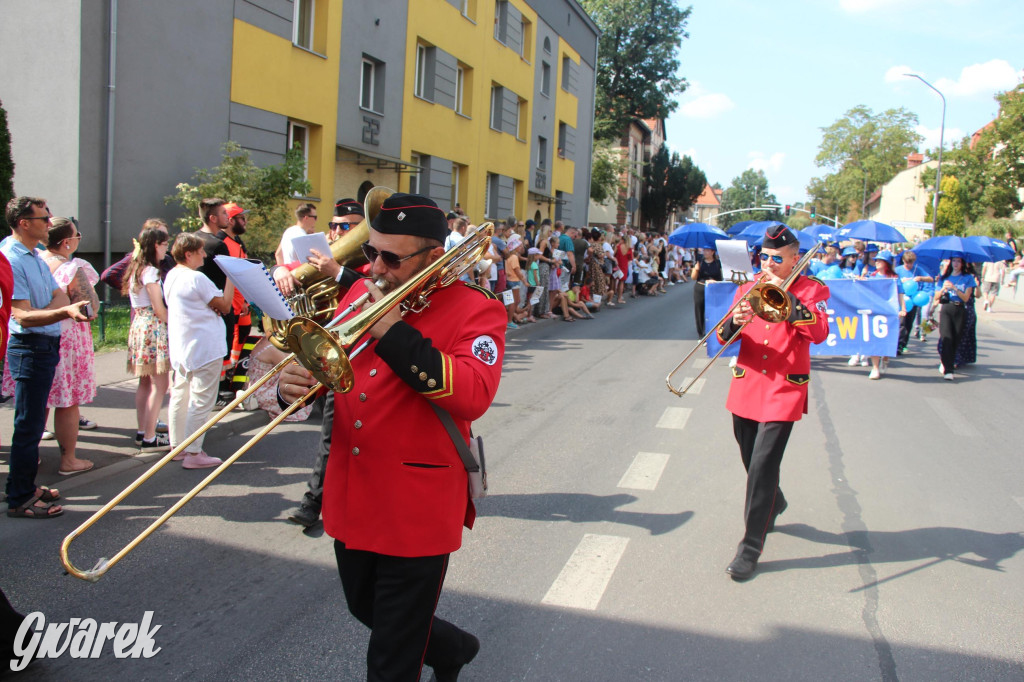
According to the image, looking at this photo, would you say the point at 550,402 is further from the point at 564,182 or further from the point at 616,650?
the point at 564,182

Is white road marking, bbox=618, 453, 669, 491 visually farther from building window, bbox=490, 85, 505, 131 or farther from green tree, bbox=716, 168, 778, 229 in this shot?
green tree, bbox=716, 168, 778, 229

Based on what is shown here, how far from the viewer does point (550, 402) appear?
8.64m

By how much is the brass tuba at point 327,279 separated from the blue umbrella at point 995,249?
39.4ft

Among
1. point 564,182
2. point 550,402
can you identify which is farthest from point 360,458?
point 564,182

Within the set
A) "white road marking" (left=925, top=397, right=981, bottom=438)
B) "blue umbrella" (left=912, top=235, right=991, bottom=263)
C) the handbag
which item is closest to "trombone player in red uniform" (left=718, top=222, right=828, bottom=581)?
the handbag

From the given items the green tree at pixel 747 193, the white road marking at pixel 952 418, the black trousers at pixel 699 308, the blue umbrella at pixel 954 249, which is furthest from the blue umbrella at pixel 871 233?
the green tree at pixel 747 193

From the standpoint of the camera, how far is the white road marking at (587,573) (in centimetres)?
394

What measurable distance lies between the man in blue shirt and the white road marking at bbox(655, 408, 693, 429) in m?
5.14

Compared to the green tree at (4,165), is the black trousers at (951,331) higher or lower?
lower

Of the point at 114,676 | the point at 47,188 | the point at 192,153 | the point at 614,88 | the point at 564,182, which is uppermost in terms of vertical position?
the point at 614,88

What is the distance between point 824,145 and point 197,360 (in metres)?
96.1

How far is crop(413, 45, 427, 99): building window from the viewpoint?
70.6 ft

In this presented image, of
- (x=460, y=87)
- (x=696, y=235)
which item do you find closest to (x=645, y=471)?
(x=696, y=235)

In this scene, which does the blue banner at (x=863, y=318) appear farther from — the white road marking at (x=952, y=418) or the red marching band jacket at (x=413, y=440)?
the red marching band jacket at (x=413, y=440)
